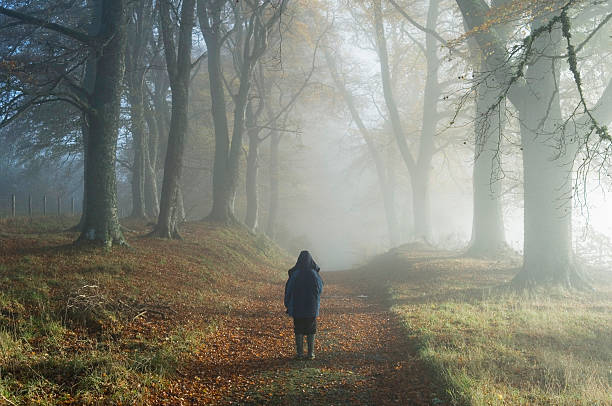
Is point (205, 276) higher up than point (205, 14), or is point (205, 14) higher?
point (205, 14)

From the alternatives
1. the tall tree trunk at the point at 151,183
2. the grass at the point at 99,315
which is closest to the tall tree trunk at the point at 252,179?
the tall tree trunk at the point at 151,183

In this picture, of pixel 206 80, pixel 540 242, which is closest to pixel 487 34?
pixel 540 242

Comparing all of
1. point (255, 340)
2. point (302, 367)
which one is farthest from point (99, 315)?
point (302, 367)

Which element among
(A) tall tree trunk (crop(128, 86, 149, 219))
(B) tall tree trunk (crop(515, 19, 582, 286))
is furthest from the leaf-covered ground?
(A) tall tree trunk (crop(128, 86, 149, 219))

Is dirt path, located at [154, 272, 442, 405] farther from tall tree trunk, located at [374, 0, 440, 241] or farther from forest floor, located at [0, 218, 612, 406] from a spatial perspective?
tall tree trunk, located at [374, 0, 440, 241]

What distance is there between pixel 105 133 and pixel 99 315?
17.6ft

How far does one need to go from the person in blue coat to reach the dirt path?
0.36 m

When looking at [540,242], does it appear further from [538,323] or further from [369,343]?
[369,343]

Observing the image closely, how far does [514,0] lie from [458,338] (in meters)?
7.42

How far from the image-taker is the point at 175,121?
14.0 m

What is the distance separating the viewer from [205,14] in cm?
1792

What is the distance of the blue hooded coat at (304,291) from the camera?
670 centimetres

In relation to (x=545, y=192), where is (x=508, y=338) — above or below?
below

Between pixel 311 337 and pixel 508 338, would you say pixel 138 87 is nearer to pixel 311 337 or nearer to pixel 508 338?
pixel 311 337
